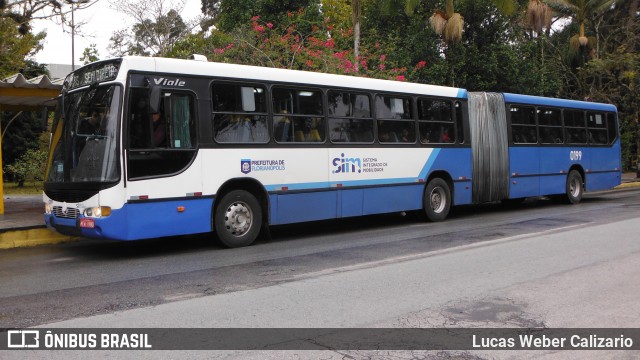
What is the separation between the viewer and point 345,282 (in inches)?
282

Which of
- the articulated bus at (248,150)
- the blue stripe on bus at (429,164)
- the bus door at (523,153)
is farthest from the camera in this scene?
the bus door at (523,153)

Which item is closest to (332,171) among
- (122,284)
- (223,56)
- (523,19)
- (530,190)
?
(122,284)

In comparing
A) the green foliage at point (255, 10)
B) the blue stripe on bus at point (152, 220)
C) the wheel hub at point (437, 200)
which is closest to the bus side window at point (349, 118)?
the wheel hub at point (437, 200)

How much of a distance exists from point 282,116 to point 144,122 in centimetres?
262

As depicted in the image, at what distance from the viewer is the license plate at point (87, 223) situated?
8.62 meters

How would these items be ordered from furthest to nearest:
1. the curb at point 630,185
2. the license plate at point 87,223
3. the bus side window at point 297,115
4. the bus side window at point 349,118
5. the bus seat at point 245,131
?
the curb at point 630,185
the bus side window at point 349,118
the bus side window at point 297,115
the bus seat at point 245,131
the license plate at point 87,223

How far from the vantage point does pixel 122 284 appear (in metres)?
7.25

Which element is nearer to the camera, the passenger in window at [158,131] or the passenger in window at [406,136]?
the passenger in window at [158,131]

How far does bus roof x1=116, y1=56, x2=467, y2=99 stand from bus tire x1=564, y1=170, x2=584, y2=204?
6.28 meters

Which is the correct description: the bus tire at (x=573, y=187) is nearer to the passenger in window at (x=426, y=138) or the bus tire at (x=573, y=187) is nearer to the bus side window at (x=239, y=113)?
the passenger in window at (x=426, y=138)

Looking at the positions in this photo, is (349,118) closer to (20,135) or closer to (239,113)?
(239,113)

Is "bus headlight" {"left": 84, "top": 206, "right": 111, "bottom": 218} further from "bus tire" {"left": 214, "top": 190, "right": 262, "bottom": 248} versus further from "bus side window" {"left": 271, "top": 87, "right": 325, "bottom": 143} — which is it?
"bus side window" {"left": 271, "top": 87, "right": 325, "bottom": 143}

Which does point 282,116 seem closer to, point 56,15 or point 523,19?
point 56,15

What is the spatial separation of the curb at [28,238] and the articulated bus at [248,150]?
164cm
